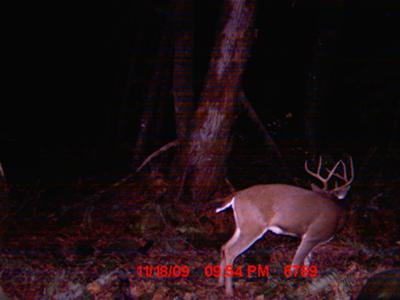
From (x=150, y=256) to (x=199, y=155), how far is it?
1840 millimetres

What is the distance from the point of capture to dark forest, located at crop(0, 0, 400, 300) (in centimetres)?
604

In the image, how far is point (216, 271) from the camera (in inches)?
251

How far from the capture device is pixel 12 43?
14.3 metres

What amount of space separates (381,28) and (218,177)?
296 inches

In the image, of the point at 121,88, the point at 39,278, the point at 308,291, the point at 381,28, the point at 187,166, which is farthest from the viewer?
the point at 121,88

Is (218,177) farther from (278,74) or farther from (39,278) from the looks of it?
(278,74)

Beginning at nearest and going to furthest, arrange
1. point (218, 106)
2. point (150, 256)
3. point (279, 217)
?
point (279, 217) < point (150, 256) < point (218, 106)

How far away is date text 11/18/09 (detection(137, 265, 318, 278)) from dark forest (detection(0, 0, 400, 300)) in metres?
0.03

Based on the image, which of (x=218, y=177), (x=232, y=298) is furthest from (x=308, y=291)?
(x=218, y=177)

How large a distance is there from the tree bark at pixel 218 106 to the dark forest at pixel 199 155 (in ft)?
0.07
